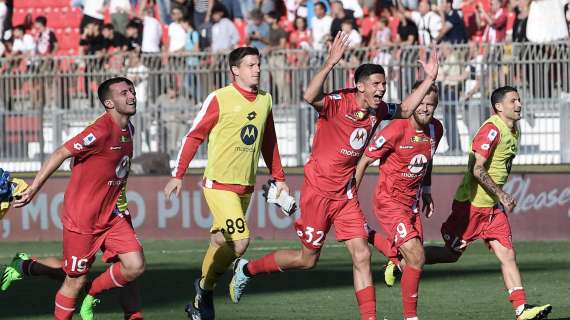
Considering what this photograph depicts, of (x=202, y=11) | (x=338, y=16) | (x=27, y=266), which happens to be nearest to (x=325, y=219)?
(x=27, y=266)

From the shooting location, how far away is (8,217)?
20.7m

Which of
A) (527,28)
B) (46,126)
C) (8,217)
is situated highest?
(527,28)

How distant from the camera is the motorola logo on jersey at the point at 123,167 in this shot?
10852mm

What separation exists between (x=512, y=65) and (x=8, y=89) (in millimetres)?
8204

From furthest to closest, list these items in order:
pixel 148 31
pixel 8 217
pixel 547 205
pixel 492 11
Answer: pixel 148 31 < pixel 492 11 < pixel 8 217 < pixel 547 205

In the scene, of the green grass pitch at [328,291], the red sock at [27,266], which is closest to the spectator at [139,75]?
the green grass pitch at [328,291]

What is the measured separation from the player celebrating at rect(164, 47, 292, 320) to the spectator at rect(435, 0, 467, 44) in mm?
11402

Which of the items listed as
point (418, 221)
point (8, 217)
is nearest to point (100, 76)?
point (8, 217)

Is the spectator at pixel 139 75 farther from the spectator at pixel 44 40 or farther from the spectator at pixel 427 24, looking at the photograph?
the spectator at pixel 44 40

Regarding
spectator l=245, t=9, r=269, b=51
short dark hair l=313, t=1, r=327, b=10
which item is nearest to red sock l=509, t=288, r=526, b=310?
spectator l=245, t=9, r=269, b=51

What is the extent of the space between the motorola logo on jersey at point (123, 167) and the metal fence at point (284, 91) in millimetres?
9795

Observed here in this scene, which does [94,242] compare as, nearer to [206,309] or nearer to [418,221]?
[206,309]

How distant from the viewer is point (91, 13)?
27391 mm

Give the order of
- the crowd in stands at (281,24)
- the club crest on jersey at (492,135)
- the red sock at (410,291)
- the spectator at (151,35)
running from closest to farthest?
the red sock at (410,291) < the club crest on jersey at (492,135) < the crowd in stands at (281,24) < the spectator at (151,35)
